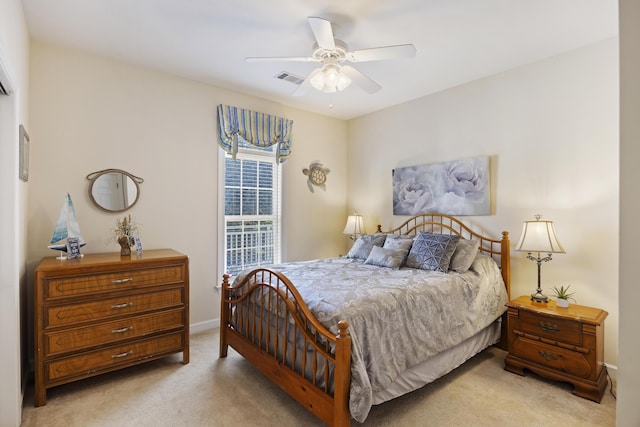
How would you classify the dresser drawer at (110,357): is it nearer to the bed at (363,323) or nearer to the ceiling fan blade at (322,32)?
the bed at (363,323)

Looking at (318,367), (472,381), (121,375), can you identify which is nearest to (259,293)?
(318,367)

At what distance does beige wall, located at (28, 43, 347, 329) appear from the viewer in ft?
9.18

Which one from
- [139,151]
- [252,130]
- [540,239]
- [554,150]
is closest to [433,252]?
[540,239]

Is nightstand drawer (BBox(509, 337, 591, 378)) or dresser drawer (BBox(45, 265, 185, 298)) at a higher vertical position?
→ dresser drawer (BBox(45, 265, 185, 298))

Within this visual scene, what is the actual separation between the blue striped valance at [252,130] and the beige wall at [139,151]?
0.11 m

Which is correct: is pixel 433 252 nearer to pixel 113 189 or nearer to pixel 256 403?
pixel 256 403

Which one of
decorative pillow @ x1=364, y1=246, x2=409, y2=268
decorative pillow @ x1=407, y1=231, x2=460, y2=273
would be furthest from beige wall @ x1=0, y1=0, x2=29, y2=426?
decorative pillow @ x1=407, y1=231, x2=460, y2=273

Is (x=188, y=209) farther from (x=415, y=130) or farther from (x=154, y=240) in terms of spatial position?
(x=415, y=130)

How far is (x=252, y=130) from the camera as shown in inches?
156

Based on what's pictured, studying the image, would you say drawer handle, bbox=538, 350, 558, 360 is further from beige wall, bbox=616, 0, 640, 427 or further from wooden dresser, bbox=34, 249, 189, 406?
wooden dresser, bbox=34, 249, 189, 406

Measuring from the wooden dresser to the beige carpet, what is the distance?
0.16m

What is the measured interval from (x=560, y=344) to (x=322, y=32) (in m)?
2.86

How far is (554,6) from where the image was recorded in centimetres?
227

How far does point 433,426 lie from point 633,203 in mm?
Result: 1654
